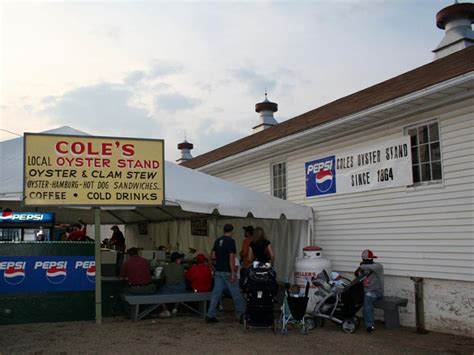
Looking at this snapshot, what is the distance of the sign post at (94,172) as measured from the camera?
8445mm

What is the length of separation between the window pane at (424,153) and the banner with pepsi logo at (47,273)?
20.7 feet

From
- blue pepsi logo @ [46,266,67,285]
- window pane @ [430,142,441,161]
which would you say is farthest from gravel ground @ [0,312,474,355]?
window pane @ [430,142,441,161]

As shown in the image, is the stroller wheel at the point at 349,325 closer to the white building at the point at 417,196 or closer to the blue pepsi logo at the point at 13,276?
the white building at the point at 417,196

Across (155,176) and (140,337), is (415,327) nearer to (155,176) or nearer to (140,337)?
(140,337)

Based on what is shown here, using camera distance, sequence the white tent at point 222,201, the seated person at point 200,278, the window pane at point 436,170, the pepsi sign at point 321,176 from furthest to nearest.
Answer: the pepsi sign at point 321,176 < the seated person at point 200,278 < the white tent at point 222,201 < the window pane at point 436,170

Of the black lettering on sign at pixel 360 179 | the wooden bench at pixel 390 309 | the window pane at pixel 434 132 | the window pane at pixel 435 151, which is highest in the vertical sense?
the window pane at pixel 434 132

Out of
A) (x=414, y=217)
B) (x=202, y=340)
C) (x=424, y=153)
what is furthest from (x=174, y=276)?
(x=424, y=153)

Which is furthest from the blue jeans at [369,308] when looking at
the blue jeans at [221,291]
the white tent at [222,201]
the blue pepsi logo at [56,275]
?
Answer: the blue pepsi logo at [56,275]

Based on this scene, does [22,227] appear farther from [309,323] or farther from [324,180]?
[309,323]

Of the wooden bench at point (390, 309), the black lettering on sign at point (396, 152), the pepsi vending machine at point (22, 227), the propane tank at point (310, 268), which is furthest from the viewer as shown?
the pepsi vending machine at point (22, 227)

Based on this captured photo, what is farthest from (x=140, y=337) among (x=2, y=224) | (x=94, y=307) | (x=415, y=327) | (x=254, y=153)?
(x=254, y=153)

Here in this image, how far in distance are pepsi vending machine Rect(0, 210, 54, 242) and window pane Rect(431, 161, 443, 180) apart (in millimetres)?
8493

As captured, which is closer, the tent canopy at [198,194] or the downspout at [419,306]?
the downspout at [419,306]

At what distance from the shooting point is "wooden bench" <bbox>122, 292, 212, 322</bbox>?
898 centimetres
